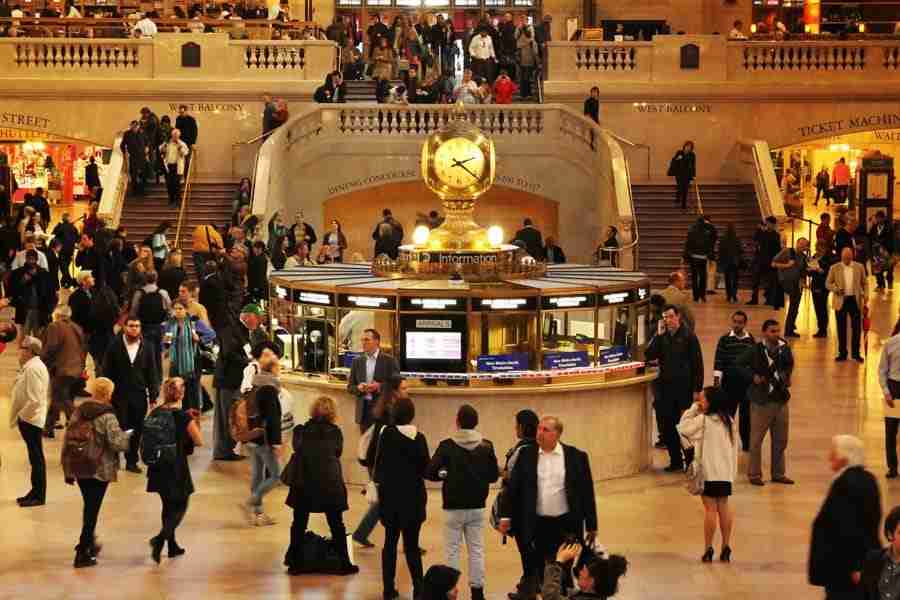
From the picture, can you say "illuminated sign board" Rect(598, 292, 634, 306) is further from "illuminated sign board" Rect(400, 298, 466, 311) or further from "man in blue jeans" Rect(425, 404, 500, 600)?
"man in blue jeans" Rect(425, 404, 500, 600)

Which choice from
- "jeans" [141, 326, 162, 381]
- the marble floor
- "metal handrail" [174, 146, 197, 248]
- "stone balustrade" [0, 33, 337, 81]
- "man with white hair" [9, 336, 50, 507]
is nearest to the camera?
the marble floor

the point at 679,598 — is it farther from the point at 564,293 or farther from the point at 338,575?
the point at 564,293

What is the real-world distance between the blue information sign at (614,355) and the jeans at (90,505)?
15.6 ft

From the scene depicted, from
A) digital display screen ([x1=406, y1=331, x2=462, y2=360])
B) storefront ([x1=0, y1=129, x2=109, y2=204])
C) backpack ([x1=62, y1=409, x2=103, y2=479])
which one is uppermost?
storefront ([x1=0, y1=129, x2=109, y2=204])

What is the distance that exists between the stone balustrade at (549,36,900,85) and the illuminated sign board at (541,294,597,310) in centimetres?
2148

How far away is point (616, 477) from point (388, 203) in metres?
20.4

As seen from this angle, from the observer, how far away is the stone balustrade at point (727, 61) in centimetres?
3853

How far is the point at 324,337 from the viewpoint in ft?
57.0

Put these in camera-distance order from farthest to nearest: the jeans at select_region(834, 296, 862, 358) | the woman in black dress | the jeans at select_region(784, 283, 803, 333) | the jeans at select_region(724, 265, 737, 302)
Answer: the jeans at select_region(724, 265, 737, 302)
the jeans at select_region(784, 283, 803, 333)
the jeans at select_region(834, 296, 862, 358)
the woman in black dress

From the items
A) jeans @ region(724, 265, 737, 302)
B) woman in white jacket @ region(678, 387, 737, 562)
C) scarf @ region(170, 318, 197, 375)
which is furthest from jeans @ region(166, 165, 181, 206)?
woman in white jacket @ region(678, 387, 737, 562)

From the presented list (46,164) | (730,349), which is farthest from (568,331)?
(46,164)

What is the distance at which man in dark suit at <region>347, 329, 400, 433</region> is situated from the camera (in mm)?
16344

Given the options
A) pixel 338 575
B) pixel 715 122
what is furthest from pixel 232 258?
pixel 715 122

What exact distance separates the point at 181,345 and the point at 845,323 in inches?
365
